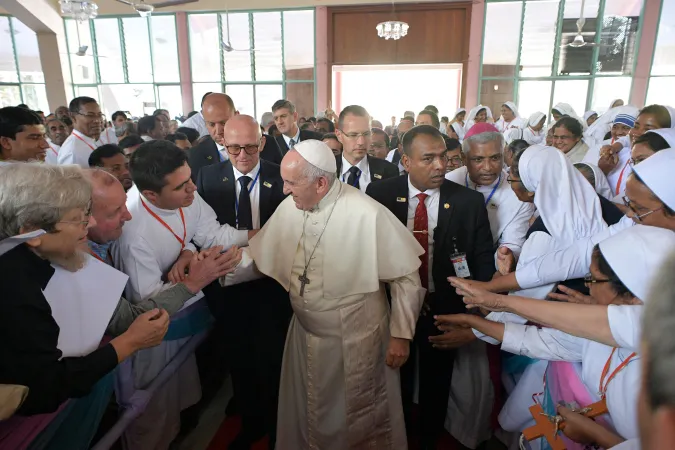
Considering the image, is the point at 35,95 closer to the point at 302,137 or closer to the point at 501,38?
the point at 302,137

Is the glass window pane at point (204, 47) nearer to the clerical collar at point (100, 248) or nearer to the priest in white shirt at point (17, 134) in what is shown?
the priest in white shirt at point (17, 134)

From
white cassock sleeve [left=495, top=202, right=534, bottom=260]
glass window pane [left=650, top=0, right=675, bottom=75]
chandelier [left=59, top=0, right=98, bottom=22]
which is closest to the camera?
white cassock sleeve [left=495, top=202, right=534, bottom=260]

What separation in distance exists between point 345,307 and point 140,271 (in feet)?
3.55

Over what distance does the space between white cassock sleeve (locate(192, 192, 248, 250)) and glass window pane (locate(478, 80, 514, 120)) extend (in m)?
12.4

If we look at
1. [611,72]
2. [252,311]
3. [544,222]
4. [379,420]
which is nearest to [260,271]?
[252,311]

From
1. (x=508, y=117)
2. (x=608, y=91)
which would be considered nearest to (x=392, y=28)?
(x=508, y=117)

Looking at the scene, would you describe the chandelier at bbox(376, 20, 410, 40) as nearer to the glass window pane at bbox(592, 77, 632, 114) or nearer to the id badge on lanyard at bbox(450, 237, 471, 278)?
the glass window pane at bbox(592, 77, 632, 114)

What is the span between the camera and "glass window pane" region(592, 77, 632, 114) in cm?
1237

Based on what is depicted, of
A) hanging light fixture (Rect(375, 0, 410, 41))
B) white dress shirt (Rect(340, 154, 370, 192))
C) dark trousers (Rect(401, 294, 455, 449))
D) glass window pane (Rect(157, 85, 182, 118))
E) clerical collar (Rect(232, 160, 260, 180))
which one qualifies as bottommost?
dark trousers (Rect(401, 294, 455, 449))

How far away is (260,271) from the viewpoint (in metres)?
2.38

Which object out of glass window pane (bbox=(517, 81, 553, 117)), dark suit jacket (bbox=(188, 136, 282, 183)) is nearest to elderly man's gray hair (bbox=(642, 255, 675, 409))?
dark suit jacket (bbox=(188, 136, 282, 183))

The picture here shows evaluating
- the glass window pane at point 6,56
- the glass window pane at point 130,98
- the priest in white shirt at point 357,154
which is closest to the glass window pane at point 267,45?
the glass window pane at point 130,98

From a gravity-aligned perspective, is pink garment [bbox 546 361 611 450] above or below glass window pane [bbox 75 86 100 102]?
below

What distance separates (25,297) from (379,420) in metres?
1.87
